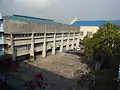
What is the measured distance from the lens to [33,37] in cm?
3278

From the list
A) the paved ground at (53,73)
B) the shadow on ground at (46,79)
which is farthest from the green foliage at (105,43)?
the shadow on ground at (46,79)

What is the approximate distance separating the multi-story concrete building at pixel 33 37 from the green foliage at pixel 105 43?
10540 mm

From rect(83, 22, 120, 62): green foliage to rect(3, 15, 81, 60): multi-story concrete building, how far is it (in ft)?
34.6

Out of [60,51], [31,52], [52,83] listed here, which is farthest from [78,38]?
[52,83]

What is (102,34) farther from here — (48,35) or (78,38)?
(78,38)

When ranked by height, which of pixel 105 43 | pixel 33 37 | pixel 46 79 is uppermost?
pixel 33 37

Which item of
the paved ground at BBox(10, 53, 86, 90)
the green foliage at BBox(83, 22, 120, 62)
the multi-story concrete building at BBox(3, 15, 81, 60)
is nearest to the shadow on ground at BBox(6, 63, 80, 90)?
the paved ground at BBox(10, 53, 86, 90)

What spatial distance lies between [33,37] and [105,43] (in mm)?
13571

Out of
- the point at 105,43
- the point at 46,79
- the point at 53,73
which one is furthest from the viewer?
the point at 53,73

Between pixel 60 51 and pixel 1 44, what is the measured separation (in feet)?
60.3

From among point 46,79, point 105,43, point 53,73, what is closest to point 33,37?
point 53,73

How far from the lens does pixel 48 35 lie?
1474 inches

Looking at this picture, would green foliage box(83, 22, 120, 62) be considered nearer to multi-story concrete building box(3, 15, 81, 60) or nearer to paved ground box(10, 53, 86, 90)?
paved ground box(10, 53, 86, 90)

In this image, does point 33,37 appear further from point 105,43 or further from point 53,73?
point 105,43
